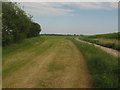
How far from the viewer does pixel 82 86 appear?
504 cm

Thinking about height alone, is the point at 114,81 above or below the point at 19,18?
below

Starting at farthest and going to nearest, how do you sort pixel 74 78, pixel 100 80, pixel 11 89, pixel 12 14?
pixel 12 14 < pixel 74 78 < pixel 100 80 < pixel 11 89

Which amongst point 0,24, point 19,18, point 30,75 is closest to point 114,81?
point 30,75

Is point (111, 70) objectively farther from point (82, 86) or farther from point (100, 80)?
point (82, 86)

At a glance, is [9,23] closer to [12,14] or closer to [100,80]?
[12,14]

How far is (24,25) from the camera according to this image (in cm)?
2098

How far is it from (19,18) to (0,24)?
216 inches

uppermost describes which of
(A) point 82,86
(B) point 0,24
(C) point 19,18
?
(C) point 19,18

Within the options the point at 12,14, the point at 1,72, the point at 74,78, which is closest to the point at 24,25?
the point at 12,14

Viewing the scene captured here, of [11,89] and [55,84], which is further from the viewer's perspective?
[55,84]

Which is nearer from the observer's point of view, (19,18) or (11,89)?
(11,89)

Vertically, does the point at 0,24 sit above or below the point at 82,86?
above

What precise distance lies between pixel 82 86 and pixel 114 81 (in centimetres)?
112

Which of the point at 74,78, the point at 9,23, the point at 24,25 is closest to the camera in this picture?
the point at 74,78
